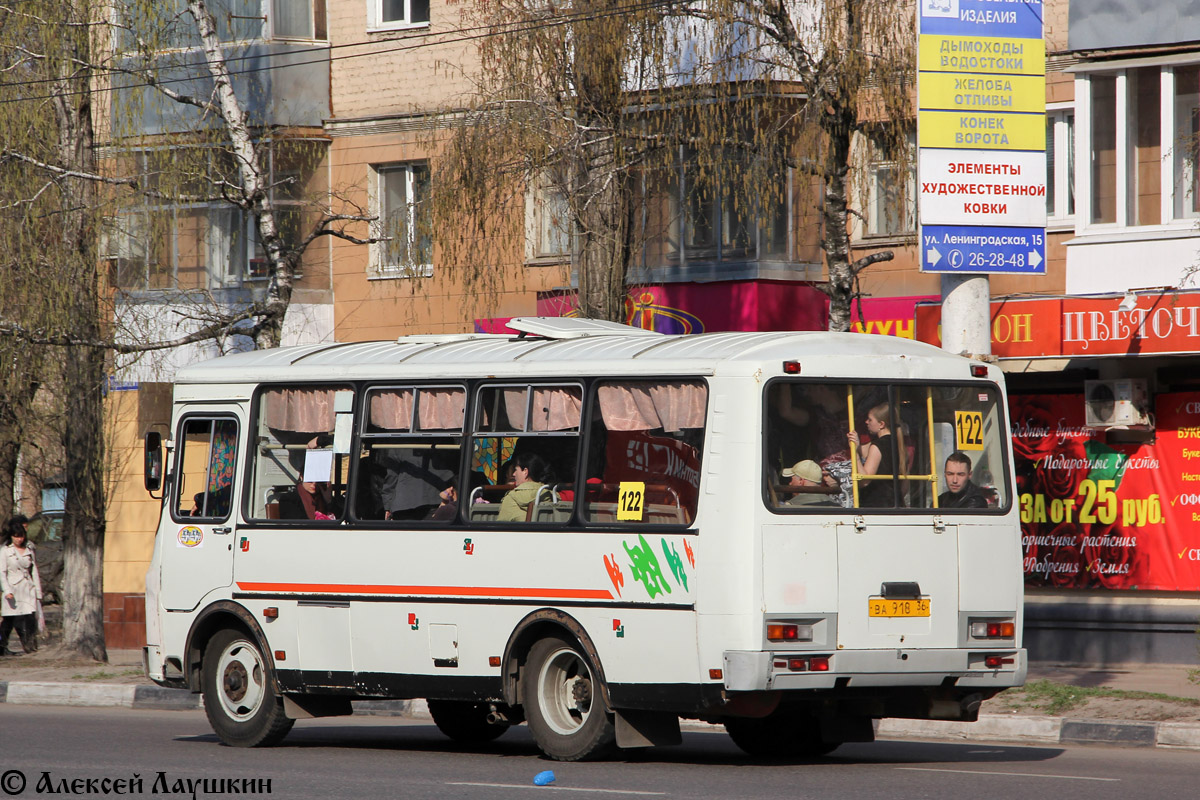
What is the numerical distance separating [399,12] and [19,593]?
947cm

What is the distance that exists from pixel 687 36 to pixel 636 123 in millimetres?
1024

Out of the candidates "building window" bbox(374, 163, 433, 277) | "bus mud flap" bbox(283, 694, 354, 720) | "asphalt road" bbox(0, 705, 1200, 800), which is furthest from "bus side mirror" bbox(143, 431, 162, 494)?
"building window" bbox(374, 163, 433, 277)

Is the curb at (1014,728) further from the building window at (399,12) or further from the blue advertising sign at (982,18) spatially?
the building window at (399,12)

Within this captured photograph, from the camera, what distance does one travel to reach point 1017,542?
1192 centimetres

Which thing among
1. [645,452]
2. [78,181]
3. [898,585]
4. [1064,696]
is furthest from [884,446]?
[78,181]

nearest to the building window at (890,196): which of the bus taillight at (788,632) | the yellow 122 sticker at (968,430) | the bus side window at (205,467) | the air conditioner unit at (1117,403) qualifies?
the air conditioner unit at (1117,403)

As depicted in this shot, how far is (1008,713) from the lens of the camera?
15.1 metres

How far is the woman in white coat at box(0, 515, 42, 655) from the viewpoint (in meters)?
22.6

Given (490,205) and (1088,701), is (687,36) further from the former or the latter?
(1088,701)

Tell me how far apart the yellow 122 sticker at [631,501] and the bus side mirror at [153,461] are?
4.54 metres

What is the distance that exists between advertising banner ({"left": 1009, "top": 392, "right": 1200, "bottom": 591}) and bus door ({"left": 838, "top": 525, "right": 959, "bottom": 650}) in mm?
7814

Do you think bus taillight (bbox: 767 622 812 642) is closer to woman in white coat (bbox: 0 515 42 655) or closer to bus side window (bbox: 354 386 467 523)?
bus side window (bbox: 354 386 467 523)

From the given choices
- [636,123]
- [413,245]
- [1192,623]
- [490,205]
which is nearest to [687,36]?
[636,123]

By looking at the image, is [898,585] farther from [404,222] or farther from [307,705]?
[404,222]
